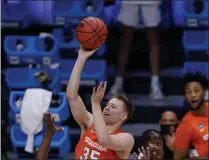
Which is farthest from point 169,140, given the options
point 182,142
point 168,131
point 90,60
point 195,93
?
point 90,60

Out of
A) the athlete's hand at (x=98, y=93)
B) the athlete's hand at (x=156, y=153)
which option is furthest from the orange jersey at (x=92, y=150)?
the athlete's hand at (x=156, y=153)

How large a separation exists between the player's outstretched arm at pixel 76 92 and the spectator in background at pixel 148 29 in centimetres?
236

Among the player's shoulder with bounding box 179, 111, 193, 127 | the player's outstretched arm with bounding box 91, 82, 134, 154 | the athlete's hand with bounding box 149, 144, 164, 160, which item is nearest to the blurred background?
the player's shoulder with bounding box 179, 111, 193, 127

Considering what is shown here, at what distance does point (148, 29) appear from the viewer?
25.2 feet

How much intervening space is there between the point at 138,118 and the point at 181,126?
1148mm

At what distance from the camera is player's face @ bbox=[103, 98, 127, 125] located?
5195mm

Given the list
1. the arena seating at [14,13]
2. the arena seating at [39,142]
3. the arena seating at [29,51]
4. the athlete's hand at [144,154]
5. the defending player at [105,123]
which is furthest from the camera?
the arena seating at [14,13]

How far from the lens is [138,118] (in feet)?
25.0

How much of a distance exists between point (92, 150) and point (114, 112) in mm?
293

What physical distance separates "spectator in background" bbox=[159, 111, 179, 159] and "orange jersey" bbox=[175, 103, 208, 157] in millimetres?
197

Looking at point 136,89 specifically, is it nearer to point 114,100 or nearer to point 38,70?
point 38,70

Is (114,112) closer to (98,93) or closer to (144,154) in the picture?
(98,93)

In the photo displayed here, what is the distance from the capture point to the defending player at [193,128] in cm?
645

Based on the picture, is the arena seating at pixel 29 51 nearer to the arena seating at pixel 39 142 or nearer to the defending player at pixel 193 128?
the arena seating at pixel 39 142
